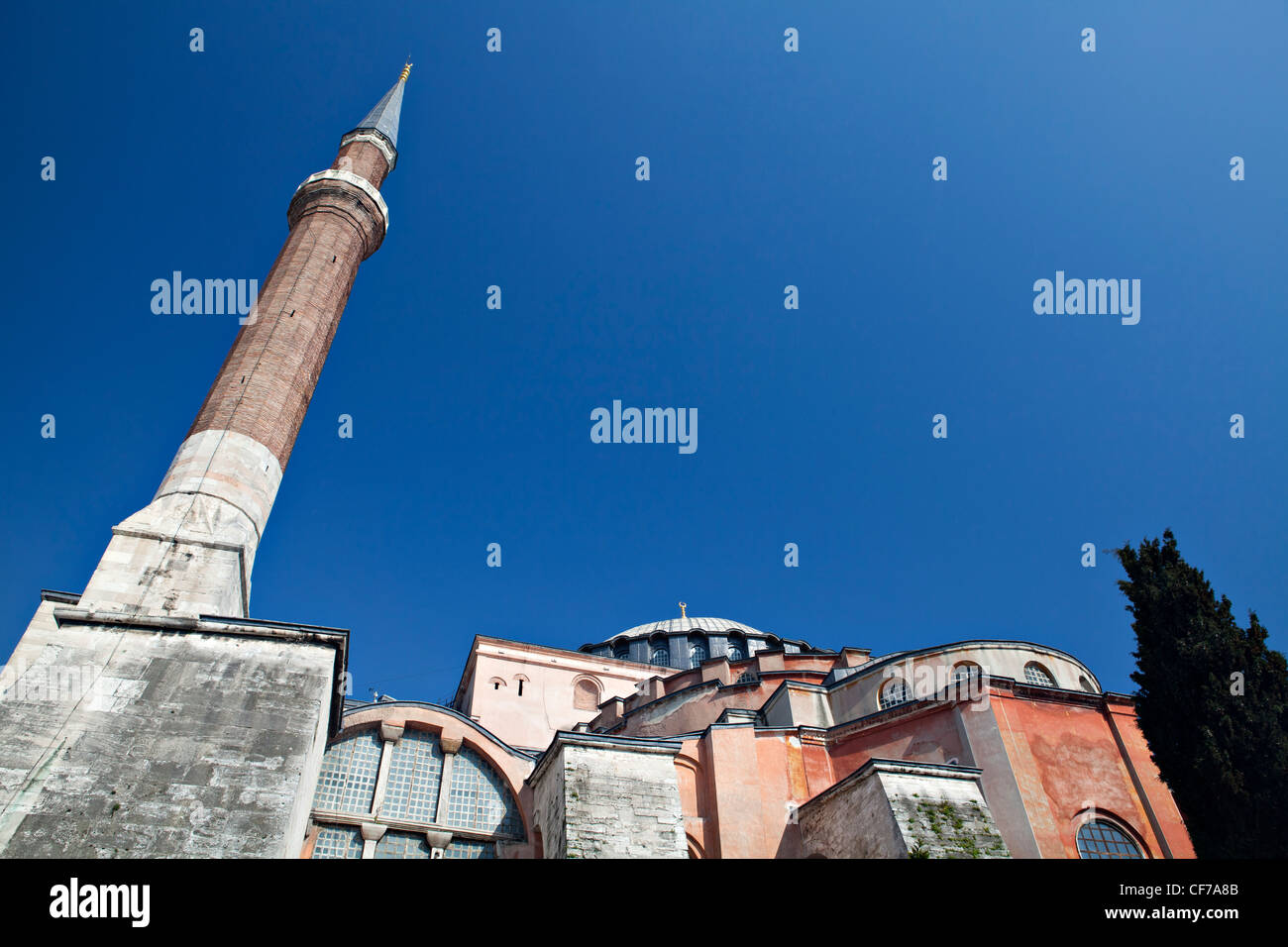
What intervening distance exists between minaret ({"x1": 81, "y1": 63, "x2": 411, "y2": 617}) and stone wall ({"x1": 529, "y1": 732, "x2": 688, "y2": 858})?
5712 mm

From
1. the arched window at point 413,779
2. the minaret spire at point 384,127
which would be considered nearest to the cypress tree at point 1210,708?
the arched window at point 413,779

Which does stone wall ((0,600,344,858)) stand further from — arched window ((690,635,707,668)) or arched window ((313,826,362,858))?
arched window ((690,635,707,668))

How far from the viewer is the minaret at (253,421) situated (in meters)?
11.0

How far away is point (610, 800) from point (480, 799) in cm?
365

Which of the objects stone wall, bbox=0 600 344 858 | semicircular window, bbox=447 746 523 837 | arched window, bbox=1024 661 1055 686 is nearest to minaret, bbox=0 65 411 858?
stone wall, bbox=0 600 344 858

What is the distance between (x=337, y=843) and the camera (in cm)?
1253

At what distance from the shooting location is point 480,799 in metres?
13.9

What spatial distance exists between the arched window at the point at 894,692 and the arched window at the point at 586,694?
10.8 metres

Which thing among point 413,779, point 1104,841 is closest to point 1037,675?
point 1104,841

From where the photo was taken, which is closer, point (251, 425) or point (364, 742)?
point (251, 425)

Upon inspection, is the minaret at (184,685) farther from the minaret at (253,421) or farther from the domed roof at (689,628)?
the domed roof at (689,628)

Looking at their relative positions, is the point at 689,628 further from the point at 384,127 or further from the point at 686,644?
the point at 384,127

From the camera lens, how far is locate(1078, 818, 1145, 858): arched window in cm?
1286

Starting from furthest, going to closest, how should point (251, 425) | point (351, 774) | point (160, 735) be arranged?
1. point (251, 425)
2. point (351, 774)
3. point (160, 735)
